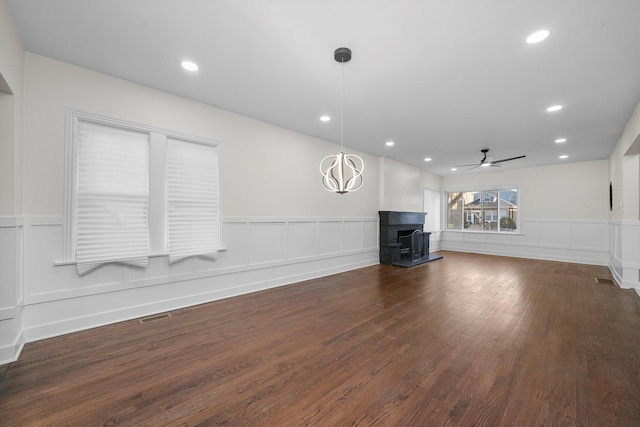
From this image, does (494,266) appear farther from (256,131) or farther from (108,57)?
(108,57)

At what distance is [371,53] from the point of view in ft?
8.32

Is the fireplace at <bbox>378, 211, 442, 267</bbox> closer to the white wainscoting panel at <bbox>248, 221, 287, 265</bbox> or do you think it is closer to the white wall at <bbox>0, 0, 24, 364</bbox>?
the white wainscoting panel at <bbox>248, 221, 287, 265</bbox>

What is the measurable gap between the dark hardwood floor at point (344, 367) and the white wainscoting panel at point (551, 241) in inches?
163

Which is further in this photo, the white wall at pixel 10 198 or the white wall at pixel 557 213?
the white wall at pixel 557 213

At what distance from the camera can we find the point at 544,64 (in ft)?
8.84

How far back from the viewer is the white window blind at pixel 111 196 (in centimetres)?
286

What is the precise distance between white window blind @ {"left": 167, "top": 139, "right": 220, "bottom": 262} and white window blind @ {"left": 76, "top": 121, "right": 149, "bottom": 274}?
0.29 m

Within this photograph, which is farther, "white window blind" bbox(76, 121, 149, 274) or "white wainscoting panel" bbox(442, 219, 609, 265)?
"white wainscoting panel" bbox(442, 219, 609, 265)

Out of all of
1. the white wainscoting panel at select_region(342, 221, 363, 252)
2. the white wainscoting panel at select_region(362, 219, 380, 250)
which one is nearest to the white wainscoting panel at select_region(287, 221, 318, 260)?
the white wainscoting panel at select_region(342, 221, 363, 252)

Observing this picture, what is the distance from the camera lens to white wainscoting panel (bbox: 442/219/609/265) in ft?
22.7

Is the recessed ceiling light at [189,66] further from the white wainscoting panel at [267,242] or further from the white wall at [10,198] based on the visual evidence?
the white wainscoting panel at [267,242]

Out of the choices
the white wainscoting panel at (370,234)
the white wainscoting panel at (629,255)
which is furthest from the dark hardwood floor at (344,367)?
the white wainscoting panel at (370,234)

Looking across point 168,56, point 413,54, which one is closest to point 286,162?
point 168,56

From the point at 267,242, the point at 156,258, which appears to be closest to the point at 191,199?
the point at 156,258
